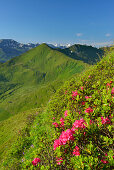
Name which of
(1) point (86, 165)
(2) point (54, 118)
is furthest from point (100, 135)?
(2) point (54, 118)

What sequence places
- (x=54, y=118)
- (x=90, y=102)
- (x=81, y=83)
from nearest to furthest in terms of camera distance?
1. (x=90, y=102)
2. (x=81, y=83)
3. (x=54, y=118)

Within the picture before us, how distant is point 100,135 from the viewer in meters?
4.61

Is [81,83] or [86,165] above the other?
[81,83]

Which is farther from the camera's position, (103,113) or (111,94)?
(111,94)

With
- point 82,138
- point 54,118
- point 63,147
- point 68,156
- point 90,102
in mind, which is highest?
point 90,102

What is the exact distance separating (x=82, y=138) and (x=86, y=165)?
39.2 inches

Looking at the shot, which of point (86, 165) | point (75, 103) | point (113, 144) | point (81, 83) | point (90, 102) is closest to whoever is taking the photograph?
point (86, 165)

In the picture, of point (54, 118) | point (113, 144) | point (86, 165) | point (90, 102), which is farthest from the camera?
point (54, 118)

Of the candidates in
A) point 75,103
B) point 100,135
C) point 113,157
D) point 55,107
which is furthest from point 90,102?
point 55,107

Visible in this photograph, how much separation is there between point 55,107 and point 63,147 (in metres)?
7.67

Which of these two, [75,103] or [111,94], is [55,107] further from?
[111,94]

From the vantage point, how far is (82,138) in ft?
15.1

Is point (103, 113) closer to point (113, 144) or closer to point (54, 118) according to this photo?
point (113, 144)

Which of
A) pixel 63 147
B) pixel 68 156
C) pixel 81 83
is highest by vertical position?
pixel 81 83
